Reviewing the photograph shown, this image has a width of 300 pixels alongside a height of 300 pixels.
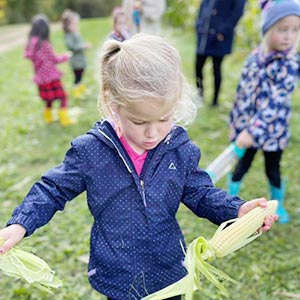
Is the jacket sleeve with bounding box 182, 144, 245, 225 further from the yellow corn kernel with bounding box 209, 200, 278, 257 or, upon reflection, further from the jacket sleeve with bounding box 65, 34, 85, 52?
the jacket sleeve with bounding box 65, 34, 85, 52

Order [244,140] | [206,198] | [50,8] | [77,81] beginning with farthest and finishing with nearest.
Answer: [50,8]
[77,81]
[244,140]
[206,198]

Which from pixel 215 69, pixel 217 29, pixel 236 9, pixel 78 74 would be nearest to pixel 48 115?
pixel 78 74

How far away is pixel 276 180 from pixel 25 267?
6.74ft

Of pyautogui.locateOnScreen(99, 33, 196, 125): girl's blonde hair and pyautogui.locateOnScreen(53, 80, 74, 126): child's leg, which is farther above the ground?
pyautogui.locateOnScreen(99, 33, 196, 125): girl's blonde hair

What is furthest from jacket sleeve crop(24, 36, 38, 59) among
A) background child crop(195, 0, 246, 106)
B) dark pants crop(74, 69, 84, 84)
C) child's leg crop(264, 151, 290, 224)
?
child's leg crop(264, 151, 290, 224)

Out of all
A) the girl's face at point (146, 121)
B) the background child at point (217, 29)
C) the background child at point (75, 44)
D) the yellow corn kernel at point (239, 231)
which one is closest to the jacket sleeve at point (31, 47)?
Answer: the background child at point (75, 44)

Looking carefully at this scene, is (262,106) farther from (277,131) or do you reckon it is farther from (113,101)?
(113,101)

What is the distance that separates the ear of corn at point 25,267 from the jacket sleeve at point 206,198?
566 millimetres

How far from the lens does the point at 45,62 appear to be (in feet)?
17.1

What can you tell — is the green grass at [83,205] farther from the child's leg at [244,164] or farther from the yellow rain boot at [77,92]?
the child's leg at [244,164]

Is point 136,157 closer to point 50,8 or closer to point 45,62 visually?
point 45,62

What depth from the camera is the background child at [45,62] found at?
519cm

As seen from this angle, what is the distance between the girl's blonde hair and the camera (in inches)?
59.6

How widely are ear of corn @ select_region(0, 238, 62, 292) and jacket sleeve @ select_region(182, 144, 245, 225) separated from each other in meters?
0.57
